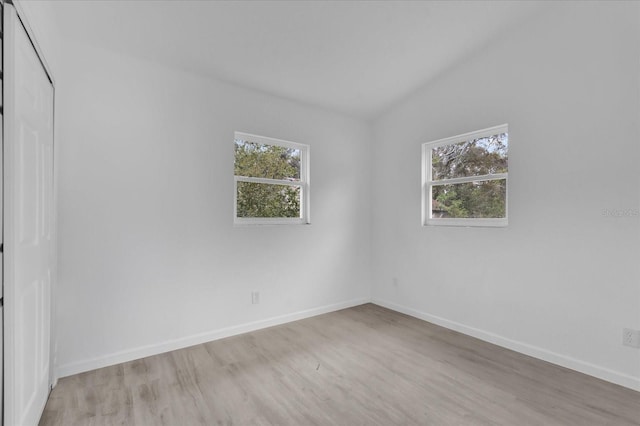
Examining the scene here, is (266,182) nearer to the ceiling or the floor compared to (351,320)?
nearer to the ceiling

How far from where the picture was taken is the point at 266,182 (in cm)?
351

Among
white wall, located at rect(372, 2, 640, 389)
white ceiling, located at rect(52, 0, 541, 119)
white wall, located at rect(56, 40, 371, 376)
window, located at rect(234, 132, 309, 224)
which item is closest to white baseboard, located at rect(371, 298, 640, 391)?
white wall, located at rect(372, 2, 640, 389)

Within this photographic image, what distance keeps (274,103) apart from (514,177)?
2.47 meters

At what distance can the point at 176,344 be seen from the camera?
9.46 ft

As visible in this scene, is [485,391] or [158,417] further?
[485,391]

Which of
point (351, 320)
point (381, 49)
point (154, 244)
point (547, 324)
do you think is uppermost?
point (381, 49)

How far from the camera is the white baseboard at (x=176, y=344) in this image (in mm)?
2455

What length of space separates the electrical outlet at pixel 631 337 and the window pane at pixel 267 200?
2.97 meters

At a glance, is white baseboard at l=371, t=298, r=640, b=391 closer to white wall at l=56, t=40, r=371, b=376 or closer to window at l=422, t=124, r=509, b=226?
window at l=422, t=124, r=509, b=226

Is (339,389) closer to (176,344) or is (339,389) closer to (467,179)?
(176,344)

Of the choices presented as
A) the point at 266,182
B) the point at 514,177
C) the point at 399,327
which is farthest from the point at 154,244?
the point at 514,177

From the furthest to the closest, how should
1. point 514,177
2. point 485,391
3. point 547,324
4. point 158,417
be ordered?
point 514,177 → point 547,324 → point 485,391 → point 158,417

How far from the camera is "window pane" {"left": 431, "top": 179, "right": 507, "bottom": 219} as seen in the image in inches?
123

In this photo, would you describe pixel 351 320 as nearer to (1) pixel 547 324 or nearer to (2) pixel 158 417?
(1) pixel 547 324
